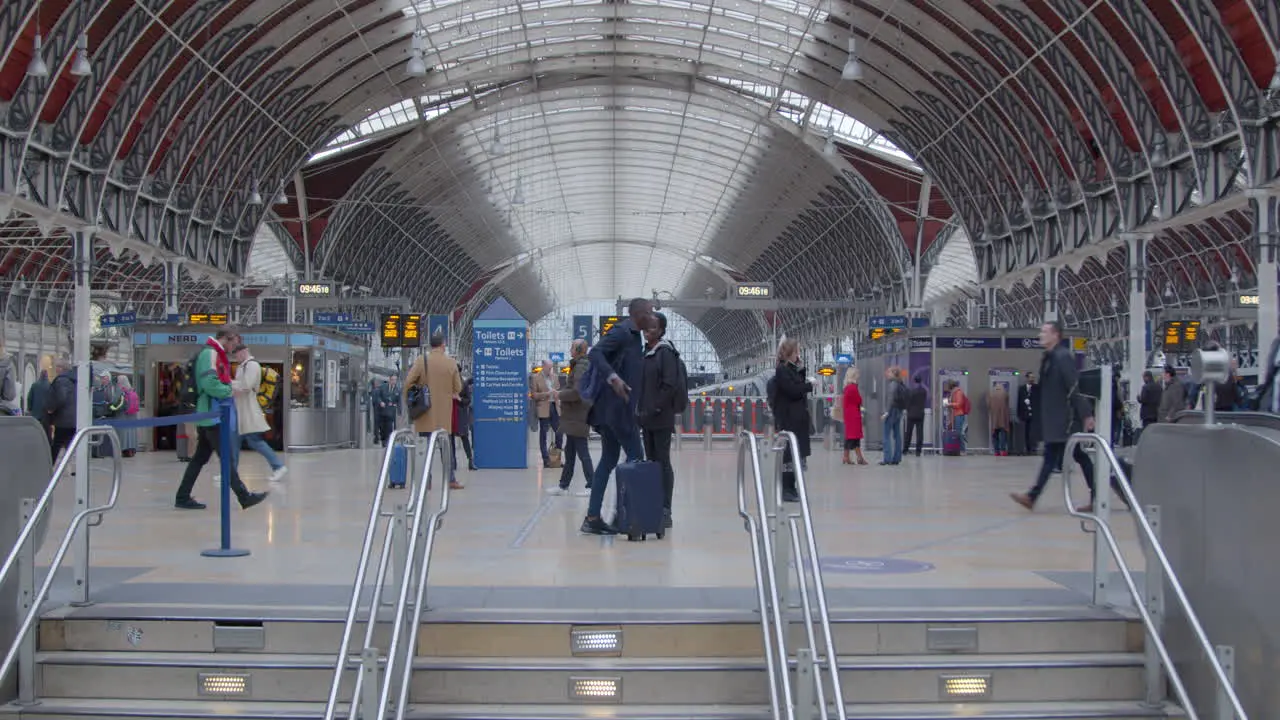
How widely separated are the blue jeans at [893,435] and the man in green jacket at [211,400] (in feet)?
37.1

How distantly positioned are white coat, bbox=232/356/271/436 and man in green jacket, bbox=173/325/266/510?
0.41 meters

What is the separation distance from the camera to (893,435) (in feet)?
68.4

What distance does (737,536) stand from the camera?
10.1 metres

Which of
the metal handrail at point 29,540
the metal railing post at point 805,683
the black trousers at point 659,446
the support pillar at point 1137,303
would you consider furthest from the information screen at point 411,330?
the metal railing post at point 805,683

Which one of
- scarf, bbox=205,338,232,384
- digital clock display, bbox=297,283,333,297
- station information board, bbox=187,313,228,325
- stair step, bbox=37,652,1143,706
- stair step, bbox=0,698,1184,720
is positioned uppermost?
digital clock display, bbox=297,283,333,297

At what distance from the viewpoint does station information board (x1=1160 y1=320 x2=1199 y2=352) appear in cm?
3488

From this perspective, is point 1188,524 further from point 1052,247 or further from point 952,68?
point 1052,247

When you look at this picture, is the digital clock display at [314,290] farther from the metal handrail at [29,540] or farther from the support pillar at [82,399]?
the metal handrail at [29,540]

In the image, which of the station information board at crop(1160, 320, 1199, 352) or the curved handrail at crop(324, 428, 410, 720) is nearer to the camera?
the curved handrail at crop(324, 428, 410, 720)

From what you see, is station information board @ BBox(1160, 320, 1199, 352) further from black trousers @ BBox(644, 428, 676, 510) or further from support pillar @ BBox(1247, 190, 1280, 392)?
black trousers @ BBox(644, 428, 676, 510)

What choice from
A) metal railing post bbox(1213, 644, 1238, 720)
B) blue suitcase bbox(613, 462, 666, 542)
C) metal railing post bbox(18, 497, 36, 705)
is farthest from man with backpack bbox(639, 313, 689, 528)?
metal railing post bbox(1213, 644, 1238, 720)

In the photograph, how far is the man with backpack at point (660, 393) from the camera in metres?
9.53

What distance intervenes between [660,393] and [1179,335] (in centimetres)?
2875

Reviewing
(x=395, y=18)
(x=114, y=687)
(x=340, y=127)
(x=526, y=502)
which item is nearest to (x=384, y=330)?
(x=395, y=18)
